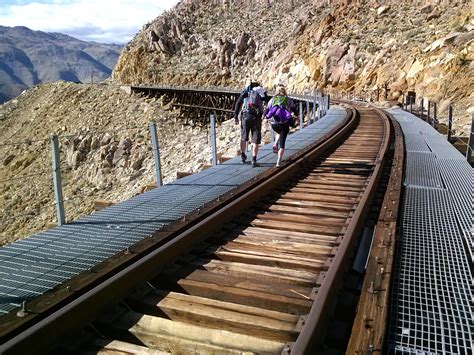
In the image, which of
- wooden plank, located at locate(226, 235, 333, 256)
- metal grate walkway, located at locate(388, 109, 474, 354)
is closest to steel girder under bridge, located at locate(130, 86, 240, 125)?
metal grate walkway, located at locate(388, 109, 474, 354)

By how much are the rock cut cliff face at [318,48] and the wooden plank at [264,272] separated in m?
18.7

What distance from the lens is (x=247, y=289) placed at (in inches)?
151

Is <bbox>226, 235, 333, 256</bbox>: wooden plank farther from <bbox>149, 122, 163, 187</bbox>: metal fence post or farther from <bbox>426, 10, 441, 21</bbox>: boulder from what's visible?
<bbox>426, 10, 441, 21</bbox>: boulder

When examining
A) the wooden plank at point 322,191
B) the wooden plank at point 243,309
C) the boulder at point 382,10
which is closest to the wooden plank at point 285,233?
the wooden plank at point 243,309

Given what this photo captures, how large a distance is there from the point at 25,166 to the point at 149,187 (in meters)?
40.6

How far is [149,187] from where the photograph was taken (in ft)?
27.0

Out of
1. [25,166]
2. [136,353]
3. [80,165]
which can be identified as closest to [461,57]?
[136,353]

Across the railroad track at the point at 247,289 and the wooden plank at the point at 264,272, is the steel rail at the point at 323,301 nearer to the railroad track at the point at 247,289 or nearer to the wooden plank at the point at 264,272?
the railroad track at the point at 247,289

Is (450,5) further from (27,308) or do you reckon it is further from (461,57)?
(27,308)

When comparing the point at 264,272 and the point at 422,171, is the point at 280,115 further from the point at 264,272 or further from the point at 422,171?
the point at 264,272

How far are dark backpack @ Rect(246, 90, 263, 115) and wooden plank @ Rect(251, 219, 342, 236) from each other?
3.65 m

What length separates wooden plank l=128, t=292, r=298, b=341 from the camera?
320 centimetres

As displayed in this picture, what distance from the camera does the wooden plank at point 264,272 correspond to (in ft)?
13.2

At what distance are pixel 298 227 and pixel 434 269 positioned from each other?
1755 millimetres
